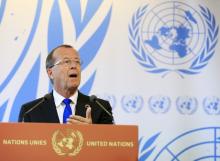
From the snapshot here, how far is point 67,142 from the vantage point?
1.49 meters

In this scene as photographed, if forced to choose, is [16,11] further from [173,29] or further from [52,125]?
[52,125]

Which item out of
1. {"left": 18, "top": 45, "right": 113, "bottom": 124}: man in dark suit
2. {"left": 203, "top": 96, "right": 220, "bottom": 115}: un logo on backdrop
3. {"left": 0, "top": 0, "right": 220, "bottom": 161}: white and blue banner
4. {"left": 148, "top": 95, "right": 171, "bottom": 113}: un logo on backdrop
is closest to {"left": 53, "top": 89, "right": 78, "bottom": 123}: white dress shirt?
{"left": 18, "top": 45, "right": 113, "bottom": 124}: man in dark suit

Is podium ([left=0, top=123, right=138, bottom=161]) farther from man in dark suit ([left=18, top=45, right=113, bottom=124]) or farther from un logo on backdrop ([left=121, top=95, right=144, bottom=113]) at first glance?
un logo on backdrop ([left=121, top=95, right=144, bottom=113])

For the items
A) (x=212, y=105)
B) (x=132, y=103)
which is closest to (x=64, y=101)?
(x=132, y=103)

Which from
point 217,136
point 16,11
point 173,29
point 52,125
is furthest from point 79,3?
point 52,125

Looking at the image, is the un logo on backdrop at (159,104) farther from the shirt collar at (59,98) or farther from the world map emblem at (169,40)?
the shirt collar at (59,98)

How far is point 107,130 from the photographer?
60.1 inches

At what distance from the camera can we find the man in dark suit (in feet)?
6.76

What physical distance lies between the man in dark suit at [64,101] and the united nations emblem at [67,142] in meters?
0.50

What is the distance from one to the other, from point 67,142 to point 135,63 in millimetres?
1634

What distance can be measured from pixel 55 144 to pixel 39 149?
2.5 inches

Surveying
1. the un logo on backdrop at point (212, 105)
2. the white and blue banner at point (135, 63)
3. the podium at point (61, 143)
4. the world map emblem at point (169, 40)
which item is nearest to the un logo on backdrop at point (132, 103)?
the white and blue banner at point (135, 63)

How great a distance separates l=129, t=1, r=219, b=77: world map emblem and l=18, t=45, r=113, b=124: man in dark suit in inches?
35.7

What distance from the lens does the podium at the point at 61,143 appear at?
1.49 meters
